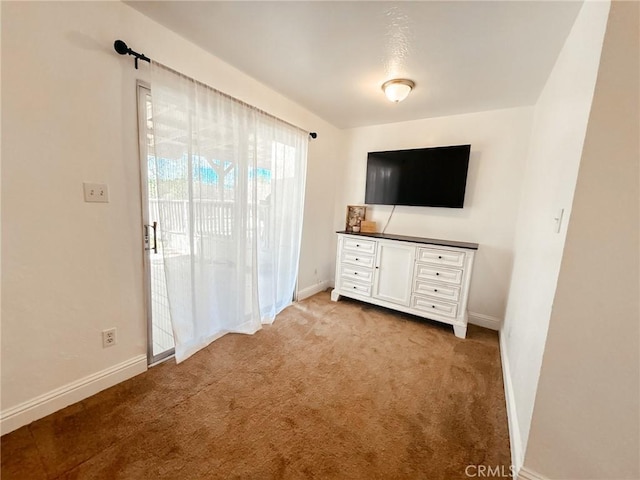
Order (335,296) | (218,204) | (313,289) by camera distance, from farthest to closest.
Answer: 1. (313,289)
2. (335,296)
3. (218,204)

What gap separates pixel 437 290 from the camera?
2641mm

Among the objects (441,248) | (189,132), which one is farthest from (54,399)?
(441,248)

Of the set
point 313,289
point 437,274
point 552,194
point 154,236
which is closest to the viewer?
point 552,194

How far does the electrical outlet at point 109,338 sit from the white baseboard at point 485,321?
10.8 ft

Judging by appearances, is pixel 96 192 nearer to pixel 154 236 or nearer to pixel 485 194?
pixel 154 236

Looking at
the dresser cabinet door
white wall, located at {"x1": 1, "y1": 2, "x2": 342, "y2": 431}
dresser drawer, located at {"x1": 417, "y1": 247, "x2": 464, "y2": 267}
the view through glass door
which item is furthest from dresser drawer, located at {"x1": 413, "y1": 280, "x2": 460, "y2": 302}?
white wall, located at {"x1": 1, "y1": 2, "x2": 342, "y2": 431}

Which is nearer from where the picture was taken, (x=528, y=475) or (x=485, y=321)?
(x=528, y=475)

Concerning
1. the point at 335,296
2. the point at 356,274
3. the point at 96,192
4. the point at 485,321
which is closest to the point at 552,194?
the point at 485,321

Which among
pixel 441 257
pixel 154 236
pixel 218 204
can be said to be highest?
pixel 218 204

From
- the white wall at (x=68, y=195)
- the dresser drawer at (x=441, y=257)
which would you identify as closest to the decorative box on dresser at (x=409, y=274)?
the dresser drawer at (x=441, y=257)

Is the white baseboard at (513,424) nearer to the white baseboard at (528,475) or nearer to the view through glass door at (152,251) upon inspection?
the white baseboard at (528,475)

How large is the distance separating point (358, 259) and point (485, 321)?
1.54 metres

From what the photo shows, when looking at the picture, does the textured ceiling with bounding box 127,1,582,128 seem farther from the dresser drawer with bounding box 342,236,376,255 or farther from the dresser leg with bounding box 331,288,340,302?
the dresser leg with bounding box 331,288,340,302

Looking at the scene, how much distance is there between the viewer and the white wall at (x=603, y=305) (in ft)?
3.01
